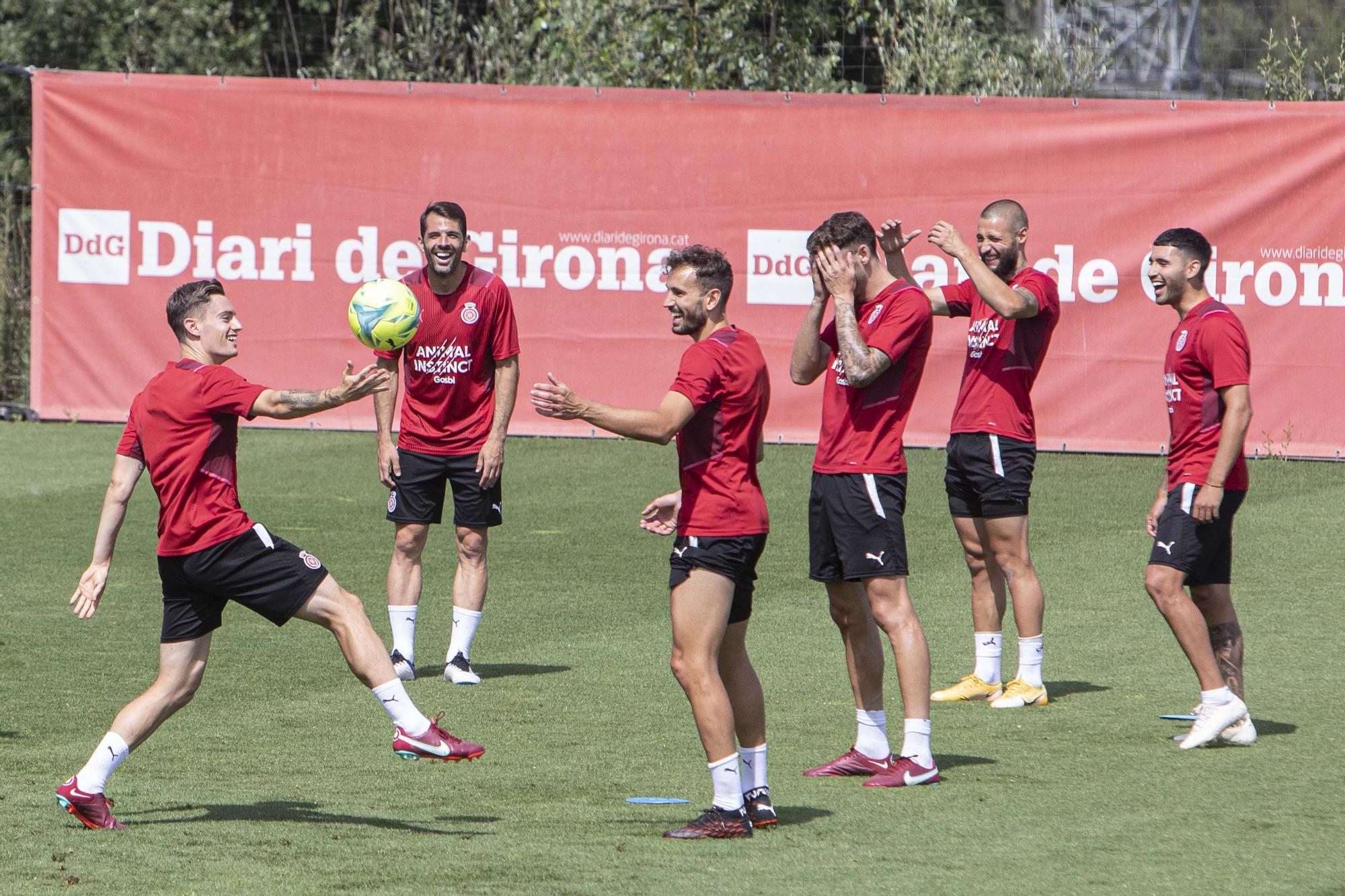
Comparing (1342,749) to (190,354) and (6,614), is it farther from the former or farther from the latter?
(6,614)

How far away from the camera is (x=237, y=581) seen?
228 inches

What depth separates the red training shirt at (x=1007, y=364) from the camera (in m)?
7.66

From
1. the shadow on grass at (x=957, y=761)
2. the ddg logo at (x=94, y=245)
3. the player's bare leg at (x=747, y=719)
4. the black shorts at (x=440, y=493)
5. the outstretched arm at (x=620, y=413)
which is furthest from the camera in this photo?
the ddg logo at (x=94, y=245)

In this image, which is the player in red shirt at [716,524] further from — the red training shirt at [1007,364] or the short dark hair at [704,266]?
the red training shirt at [1007,364]

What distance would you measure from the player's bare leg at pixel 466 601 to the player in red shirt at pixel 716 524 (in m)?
2.59

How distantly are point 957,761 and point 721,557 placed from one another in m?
1.63

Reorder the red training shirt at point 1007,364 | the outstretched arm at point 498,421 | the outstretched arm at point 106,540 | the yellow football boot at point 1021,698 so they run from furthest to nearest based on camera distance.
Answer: the outstretched arm at point 498,421 < the red training shirt at point 1007,364 < the yellow football boot at point 1021,698 < the outstretched arm at point 106,540

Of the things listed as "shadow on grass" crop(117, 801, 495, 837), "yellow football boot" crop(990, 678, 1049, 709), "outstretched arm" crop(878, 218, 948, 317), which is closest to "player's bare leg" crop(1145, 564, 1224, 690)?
"yellow football boot" crop(990, 678, 1049, 709)

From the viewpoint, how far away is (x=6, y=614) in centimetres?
919

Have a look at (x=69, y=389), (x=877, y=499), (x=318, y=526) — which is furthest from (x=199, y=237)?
(x=877, y=499)

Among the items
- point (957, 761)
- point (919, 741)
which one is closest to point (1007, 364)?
point (957, 761)

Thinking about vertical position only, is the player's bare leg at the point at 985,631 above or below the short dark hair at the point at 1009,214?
below

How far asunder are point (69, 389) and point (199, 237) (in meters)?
1.84

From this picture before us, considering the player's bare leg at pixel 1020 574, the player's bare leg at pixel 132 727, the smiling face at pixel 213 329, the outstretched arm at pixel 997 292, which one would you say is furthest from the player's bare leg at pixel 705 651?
the player's bare leg at pixel 1020 574
